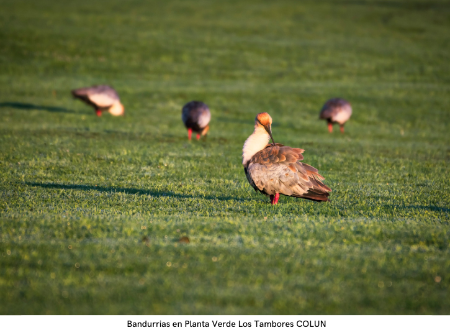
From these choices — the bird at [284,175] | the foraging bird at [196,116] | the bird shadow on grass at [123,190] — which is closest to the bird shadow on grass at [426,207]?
the bird at [284,175]

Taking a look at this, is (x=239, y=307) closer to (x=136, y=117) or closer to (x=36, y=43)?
(x=136, y=117)

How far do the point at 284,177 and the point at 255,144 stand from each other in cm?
107

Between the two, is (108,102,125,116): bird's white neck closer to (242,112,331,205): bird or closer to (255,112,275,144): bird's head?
(255,112,275,144): bird's head

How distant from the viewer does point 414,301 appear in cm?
588

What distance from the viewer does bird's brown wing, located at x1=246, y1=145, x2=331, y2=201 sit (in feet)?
34.8

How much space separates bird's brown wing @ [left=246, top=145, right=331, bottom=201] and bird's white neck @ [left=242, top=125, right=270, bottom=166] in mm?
388

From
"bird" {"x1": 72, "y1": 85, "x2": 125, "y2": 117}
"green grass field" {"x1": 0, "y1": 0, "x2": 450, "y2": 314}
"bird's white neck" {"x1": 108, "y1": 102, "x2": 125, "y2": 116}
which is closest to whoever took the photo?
"green grass field" {"x1": 0, "y1": 0, "x2": 450, "y2": 314}

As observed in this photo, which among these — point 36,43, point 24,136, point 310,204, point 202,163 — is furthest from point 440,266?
point 36,43

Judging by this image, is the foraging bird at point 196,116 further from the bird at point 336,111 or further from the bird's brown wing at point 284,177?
the bird's brown wing at point 284,177

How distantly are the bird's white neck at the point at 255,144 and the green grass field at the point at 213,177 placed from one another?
1007 millimetres

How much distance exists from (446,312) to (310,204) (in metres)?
5.87

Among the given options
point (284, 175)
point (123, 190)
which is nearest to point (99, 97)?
point (123, 190)

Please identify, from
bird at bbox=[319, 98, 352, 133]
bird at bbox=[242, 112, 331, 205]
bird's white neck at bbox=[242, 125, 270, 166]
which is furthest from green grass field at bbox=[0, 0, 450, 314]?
bird at bbox=[319, 98, 352, 133]

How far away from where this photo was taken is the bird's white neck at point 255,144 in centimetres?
1120
